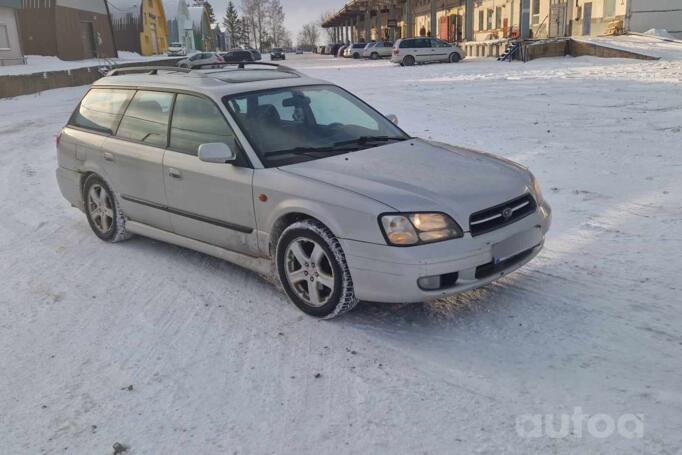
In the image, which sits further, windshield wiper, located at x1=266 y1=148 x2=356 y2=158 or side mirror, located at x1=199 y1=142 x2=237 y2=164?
windshield wiper, located at x1=266 y1=148 x2=356 y2=158

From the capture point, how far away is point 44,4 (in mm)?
35844

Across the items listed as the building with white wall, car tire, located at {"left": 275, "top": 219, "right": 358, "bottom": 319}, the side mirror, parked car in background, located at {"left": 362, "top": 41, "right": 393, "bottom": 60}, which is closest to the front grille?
car tire, located at {"left": 275, "top": 219, "right": 358, "bottom": 319}

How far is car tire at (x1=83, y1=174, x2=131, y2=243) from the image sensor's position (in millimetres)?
5715

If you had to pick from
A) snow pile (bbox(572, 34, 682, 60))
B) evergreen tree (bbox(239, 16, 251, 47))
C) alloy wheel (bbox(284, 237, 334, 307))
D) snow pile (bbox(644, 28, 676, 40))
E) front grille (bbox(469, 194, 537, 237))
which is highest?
evergreen tree (bbox(239, 16, 251, 47))

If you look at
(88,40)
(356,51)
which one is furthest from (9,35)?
(356,51)

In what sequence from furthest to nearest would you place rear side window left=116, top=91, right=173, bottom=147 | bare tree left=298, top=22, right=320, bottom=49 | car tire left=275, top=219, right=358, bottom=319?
1. bare tree left=298, top=22, right=320, bottom=49
2. rear side window left=116, top=91, right=173, bottom=147
3. car tire left=275, top=219, right=358, bottom=319

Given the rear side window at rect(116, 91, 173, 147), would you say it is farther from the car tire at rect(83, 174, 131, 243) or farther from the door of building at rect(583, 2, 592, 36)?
the door of building at rect(583, 2, 592, 36)

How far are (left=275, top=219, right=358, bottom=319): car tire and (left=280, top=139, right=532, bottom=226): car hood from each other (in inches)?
14.4

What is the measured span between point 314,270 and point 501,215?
1.26 metres

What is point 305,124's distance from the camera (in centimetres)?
488

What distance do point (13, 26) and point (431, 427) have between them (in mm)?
34421

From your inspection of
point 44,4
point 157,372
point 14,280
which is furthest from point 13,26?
point 157,372

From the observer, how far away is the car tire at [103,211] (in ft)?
18.7

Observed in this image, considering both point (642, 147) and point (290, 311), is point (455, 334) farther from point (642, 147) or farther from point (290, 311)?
point (642, 147)
